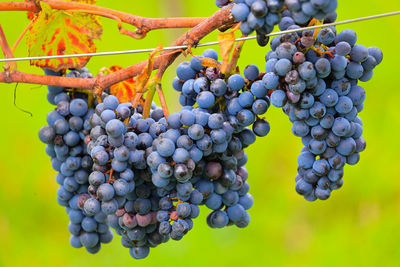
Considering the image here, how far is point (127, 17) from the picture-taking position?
80 cm

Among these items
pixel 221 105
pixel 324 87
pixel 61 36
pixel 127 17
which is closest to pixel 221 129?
pixel 221 105

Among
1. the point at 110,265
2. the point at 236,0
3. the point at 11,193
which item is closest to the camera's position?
the point at 236,0

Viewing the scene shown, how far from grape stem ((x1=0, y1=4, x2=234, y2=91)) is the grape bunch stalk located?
24 mm

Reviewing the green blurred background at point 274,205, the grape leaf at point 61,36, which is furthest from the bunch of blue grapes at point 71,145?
the green blurred background at point 274,205

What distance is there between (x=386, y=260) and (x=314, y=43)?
1144mm

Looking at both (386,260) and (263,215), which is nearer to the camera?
(386,260)

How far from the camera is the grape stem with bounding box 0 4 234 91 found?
2.21ft

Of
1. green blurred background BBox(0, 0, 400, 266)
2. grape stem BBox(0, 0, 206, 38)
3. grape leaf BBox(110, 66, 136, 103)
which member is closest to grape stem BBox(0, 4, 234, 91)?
grape stem BBox(0, 0, 206, 38)

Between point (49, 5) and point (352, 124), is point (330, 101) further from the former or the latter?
point (49, 5)

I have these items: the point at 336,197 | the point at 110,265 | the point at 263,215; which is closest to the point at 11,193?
the point at 110,265

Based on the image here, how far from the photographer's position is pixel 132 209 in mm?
767

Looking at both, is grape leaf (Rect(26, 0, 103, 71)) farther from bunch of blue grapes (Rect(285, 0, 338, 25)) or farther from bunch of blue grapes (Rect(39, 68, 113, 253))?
bunch of blue grapes (Rect(285, 0, 338, 25))

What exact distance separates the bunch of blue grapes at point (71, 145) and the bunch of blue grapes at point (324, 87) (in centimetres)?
36

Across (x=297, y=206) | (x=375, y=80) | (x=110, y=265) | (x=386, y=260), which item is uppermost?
(x=375, y=80)
